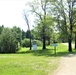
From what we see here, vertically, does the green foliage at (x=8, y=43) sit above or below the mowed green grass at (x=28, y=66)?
above

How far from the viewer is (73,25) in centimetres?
4766

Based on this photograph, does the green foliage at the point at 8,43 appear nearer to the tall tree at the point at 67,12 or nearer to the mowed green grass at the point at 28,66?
the tall tree at the point at 67,12

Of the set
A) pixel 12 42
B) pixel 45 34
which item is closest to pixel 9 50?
pixel 12 42

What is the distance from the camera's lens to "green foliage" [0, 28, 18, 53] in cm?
5825

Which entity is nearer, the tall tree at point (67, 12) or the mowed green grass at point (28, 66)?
the mowed green grass at point (28, 66)

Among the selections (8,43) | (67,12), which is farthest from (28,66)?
(8,43)

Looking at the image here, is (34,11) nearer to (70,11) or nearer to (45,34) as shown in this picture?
(45,34)

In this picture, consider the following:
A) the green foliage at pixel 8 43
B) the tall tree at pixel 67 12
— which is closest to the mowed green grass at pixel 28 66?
the tall tree at pixel 67 12

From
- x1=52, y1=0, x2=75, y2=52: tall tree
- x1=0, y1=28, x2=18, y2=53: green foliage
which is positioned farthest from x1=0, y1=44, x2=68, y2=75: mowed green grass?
x1=0, y1=28, x2=18, y2=53: green foliage

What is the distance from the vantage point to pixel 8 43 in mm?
58375

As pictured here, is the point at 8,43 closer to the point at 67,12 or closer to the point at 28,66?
the point at 67,12

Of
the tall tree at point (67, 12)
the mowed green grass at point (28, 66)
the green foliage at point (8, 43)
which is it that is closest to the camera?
the mowed green grass at point (28, 66)

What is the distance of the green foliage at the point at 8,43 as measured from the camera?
58250 millimetres

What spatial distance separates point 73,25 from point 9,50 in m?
18.1
